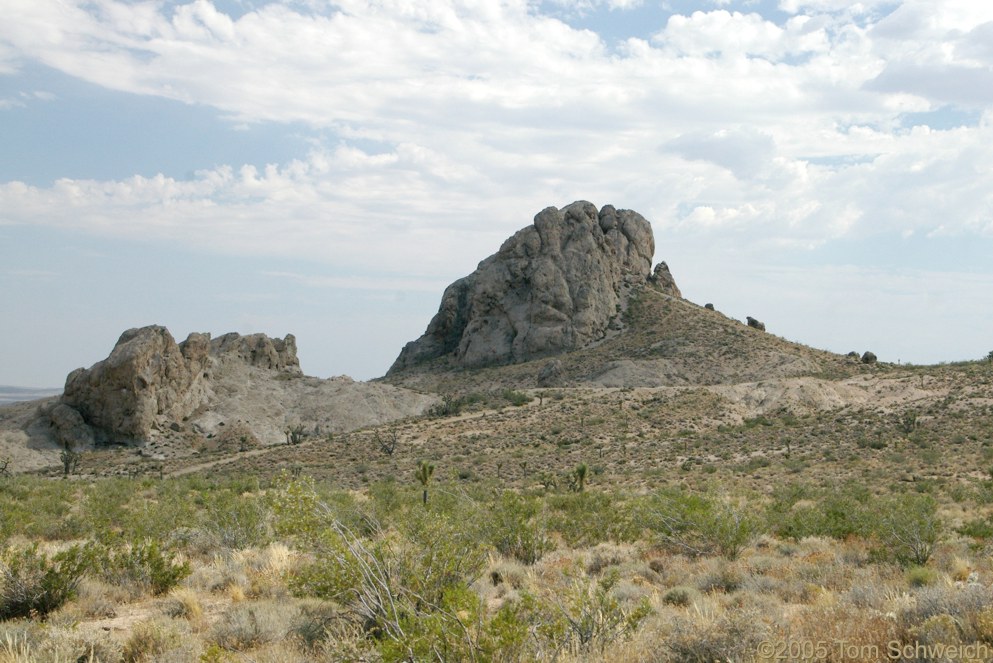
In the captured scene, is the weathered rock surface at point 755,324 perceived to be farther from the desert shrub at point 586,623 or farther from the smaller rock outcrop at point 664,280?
the desert shrub at point 586,623

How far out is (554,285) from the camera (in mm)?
75688

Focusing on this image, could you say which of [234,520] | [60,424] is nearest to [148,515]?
[234,520]

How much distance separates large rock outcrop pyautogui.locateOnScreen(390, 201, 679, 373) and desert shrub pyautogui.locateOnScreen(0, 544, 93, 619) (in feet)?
210

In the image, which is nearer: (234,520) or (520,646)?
(520,646)

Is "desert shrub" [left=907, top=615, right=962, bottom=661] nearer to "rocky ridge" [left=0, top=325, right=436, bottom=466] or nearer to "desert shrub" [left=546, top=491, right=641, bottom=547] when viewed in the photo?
"desert shrub" [left=546, top=491, right=641, bottom=547]

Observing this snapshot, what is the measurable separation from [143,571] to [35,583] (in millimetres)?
1606

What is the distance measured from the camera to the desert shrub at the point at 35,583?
9242 millimetres

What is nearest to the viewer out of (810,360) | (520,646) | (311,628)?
(520,646)

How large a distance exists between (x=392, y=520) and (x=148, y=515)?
18.2 feet

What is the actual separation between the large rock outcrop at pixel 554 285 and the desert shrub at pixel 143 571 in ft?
206

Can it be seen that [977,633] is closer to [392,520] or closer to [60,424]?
[392,520]

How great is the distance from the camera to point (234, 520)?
15.1 m

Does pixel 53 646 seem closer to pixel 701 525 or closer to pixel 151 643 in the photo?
pixel 151 643

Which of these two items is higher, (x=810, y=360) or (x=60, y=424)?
(x=810, y=360)
